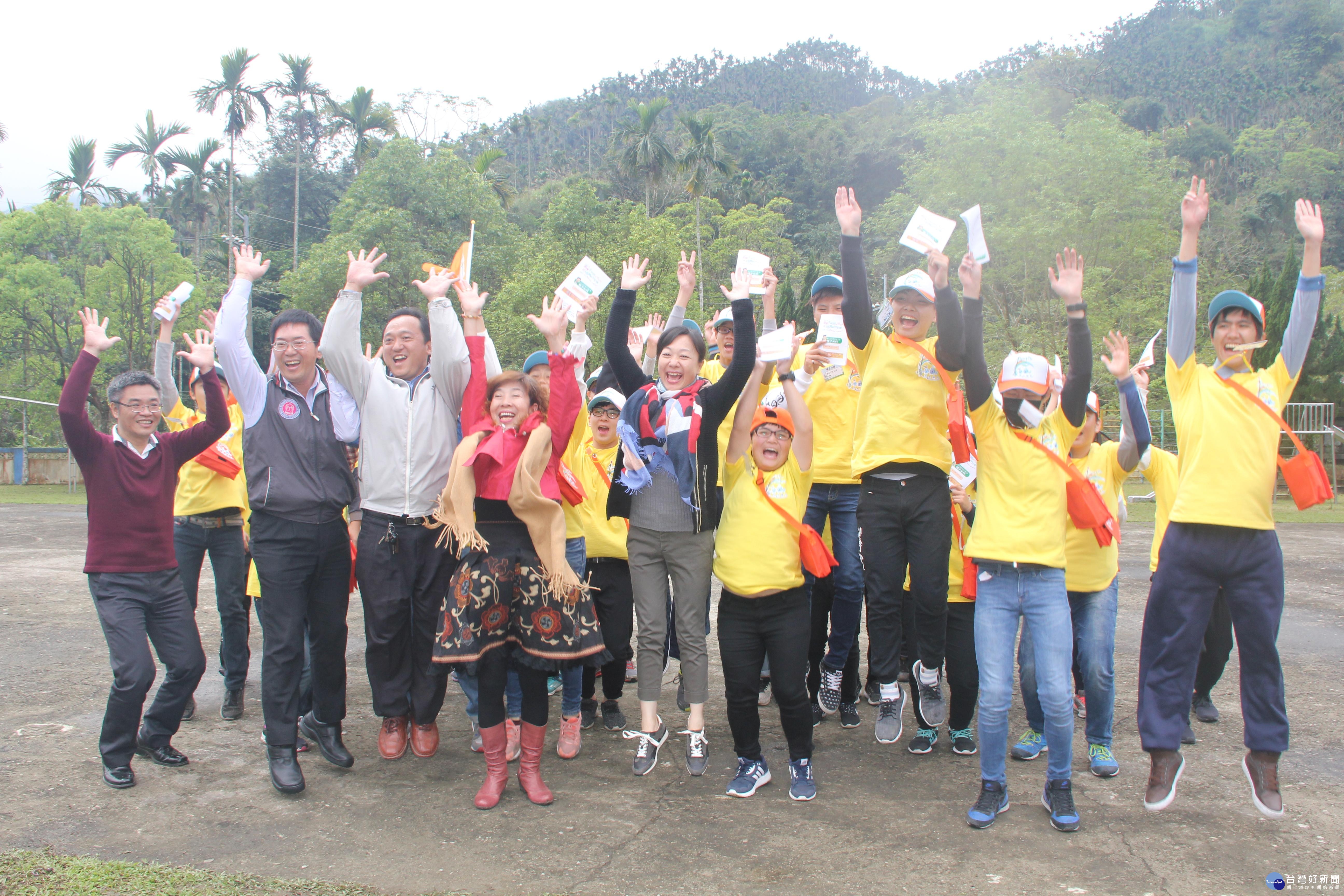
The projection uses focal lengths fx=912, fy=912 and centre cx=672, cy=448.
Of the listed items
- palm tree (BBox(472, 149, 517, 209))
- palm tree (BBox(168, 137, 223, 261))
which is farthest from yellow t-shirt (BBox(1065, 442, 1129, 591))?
palm tree (BBox(168, 137, 223, 261))

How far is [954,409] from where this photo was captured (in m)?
4.48

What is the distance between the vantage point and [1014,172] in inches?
1291

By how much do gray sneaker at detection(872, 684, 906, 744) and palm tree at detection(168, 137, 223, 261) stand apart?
49976mm

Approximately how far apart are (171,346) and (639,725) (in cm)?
339

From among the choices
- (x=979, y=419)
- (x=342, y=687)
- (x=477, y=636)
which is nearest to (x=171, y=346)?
(x=342, y=687)

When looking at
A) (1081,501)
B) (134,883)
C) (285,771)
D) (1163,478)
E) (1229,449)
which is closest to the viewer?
(134,883)

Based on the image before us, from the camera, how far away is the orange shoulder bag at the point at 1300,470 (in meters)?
3.92

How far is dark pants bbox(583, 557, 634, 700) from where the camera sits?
5.14 metres

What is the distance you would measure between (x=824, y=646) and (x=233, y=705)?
11.6 ft

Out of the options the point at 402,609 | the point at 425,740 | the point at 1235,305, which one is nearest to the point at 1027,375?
the point at 1235,305

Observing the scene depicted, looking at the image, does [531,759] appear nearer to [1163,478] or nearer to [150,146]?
[1163,478]

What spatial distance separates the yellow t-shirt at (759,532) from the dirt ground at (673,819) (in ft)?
3.24

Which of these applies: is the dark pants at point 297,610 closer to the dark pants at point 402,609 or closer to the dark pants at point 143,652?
the dark pants at point 402,609

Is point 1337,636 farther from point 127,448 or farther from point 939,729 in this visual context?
point 127,448
